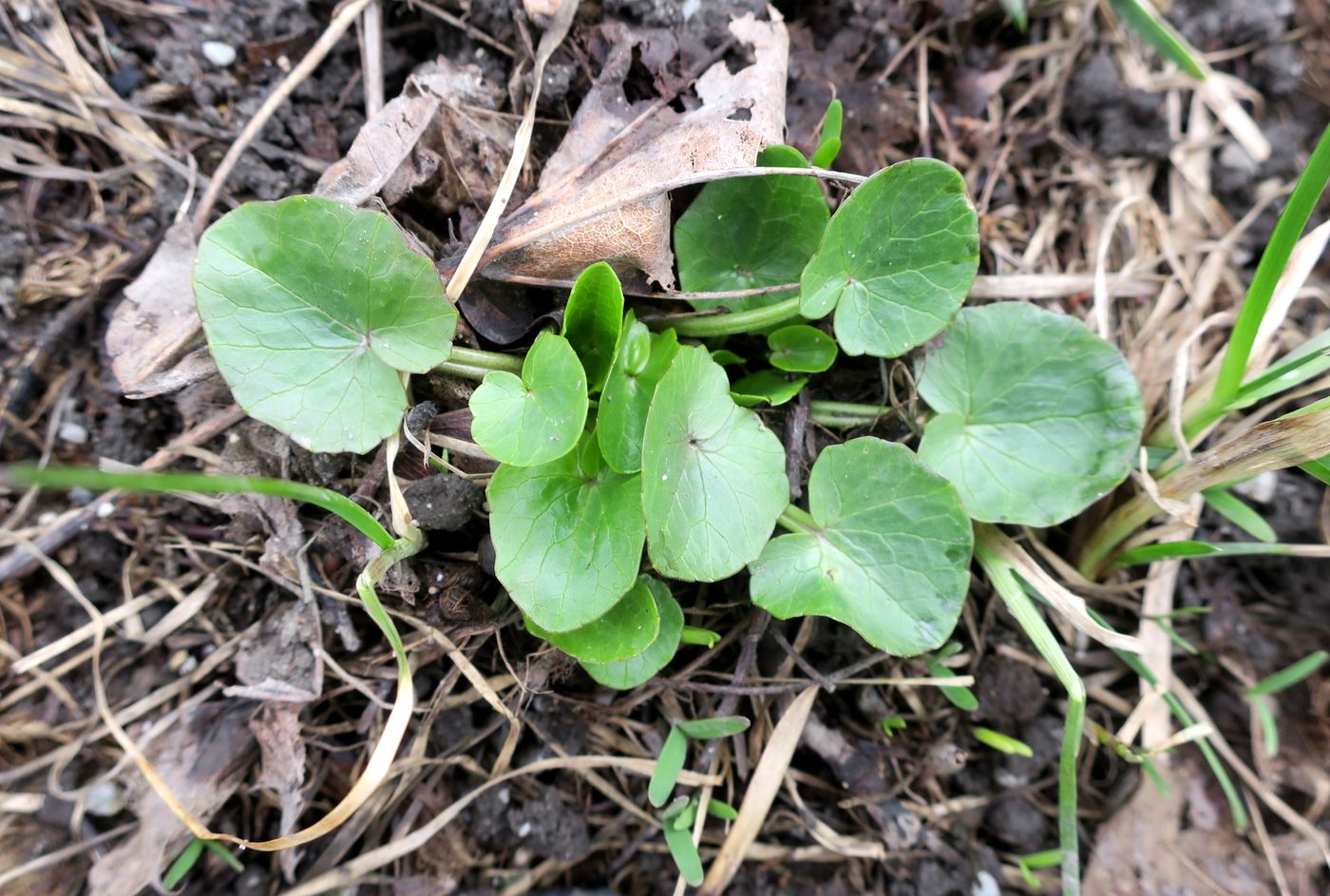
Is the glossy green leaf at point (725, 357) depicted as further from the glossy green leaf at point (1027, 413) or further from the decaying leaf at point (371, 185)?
the decaying leaf at point (371, 185)

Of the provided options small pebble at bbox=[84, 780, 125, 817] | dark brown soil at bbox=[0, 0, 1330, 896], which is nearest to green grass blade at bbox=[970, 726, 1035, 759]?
dark brown soil at bbox=[0, 0, 1330, 896]

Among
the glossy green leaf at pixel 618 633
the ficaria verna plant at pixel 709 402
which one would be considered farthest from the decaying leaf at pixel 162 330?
the glossy green leaf at pixel 618 633

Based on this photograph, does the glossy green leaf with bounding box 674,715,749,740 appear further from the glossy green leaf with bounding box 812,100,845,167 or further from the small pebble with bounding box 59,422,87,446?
the small pebble with bounding box 59,422,87,446

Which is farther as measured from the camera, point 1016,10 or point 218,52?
point 1016,10

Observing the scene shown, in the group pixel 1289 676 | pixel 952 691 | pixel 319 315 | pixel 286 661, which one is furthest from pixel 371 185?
pixel 1289 676

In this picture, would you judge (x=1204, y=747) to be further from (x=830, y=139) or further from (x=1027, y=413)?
(x=830, y=139)
